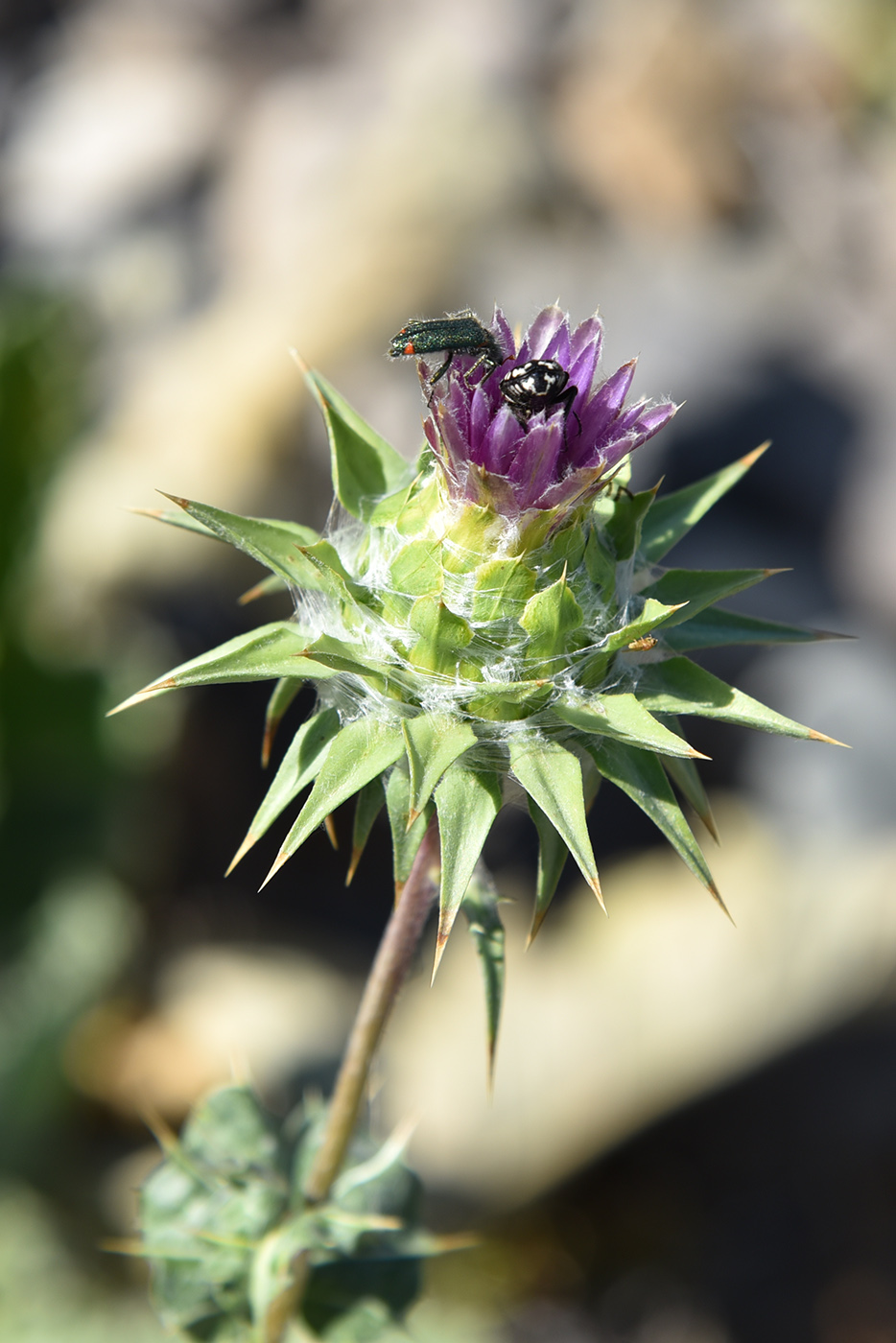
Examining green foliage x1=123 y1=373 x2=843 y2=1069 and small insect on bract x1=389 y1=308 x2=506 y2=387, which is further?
small insect on bract x1=389 y1=308 x2=506 y2=387

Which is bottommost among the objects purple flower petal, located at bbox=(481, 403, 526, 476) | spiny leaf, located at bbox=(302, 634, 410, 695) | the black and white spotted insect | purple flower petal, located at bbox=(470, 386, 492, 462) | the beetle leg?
spiny leaf, located at bbox=(302, 634, 410, 695)

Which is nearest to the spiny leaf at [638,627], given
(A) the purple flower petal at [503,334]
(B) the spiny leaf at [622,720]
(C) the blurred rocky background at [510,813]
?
(B) the spiny leaf at [622,720]

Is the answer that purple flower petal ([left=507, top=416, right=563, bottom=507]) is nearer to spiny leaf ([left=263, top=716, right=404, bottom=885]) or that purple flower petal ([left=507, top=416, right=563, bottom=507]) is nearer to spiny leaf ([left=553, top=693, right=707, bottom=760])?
spiny leaf ([left=553, top=693, right=707, bottom=760])

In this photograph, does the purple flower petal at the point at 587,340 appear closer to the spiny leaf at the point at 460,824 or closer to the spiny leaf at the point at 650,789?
the spiny leaf at the point at 650,789

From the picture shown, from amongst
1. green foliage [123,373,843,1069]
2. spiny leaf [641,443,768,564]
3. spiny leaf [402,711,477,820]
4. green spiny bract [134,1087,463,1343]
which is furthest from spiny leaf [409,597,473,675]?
green spiny bract [134,1087,463,1343]

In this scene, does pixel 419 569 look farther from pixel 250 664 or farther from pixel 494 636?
pixel 250 664

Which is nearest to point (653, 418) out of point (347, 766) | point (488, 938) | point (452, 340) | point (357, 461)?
point (452, 340)
